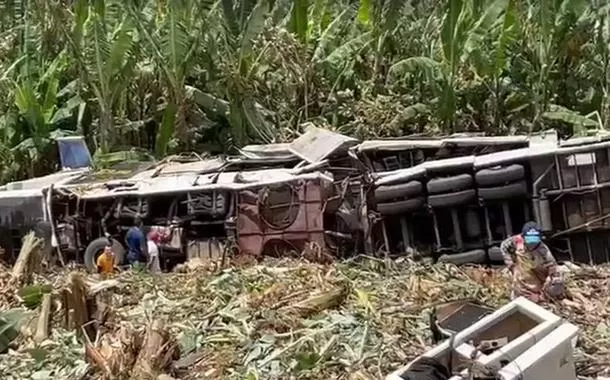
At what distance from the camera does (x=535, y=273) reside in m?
9.80

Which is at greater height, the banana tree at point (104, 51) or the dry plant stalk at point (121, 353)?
the banana tree at point (104, 51)

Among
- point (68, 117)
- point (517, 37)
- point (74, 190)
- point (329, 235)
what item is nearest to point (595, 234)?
point (329, 235)

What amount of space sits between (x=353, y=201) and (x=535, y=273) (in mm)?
3775

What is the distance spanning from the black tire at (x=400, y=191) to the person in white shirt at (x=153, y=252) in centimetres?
302

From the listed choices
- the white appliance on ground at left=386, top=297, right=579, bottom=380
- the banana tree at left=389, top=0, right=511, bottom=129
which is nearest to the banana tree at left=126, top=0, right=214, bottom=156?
the banana tree at left=389, top=0, right=511, bottom=129

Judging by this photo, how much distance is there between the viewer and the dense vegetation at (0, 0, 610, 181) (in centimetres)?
1580

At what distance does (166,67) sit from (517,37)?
18.5 feet

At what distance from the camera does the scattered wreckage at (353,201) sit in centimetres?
1230

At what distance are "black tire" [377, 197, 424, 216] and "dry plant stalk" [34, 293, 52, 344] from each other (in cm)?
441

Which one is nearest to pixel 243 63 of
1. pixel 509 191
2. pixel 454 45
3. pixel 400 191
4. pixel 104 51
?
pixel 104 51

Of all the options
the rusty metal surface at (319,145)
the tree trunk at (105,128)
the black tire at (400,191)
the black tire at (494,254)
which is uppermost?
the tree trunk at (105,128)

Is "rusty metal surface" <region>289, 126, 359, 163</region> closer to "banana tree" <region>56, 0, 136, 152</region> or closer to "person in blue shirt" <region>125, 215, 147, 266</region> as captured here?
"person in blue shirt" <region>125, 215, 147, 266</region>

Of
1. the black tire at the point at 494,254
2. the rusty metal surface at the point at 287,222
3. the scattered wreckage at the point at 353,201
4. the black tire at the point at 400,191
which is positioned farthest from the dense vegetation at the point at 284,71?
the rusty metal surface at the point at 287,222

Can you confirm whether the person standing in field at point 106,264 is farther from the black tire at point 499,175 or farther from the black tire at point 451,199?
the black tire at point 499,175
